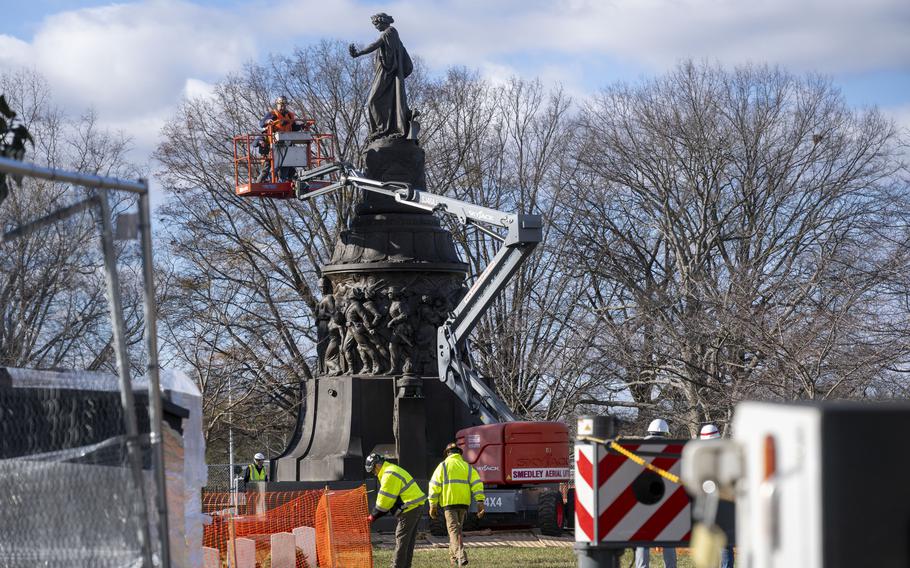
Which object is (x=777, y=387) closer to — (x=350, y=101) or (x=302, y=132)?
(x=302, y=132)

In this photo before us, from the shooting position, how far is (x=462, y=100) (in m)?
44.5

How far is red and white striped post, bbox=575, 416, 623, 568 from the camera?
29.5ft

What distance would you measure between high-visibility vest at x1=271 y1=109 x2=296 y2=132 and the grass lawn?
1172 cm

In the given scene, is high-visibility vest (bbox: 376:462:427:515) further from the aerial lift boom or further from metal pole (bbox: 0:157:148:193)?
the aerial lift boom

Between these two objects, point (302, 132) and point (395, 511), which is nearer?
point (395, 511)

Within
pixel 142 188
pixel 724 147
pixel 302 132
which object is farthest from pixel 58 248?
pixel 724 147

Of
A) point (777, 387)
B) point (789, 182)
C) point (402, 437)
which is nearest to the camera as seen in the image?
point (777, 387)

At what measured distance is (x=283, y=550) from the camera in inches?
690

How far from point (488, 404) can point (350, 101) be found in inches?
680

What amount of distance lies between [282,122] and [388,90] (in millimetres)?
3016

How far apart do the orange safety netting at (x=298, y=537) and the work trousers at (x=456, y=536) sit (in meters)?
1.05

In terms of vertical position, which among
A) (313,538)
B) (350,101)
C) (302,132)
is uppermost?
(350,101)

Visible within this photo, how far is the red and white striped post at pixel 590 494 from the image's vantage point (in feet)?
29.5

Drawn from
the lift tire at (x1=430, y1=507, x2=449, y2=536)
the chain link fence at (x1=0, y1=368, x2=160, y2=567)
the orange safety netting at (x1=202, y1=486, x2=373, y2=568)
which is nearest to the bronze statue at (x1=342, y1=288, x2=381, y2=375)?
the lift tire at (x1=430, y1=507, x2=449, y2=536)
